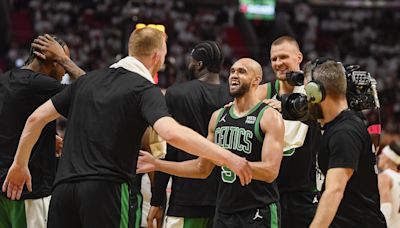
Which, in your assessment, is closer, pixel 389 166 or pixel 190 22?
pixel 389 166

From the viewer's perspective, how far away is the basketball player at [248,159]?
5914 mm

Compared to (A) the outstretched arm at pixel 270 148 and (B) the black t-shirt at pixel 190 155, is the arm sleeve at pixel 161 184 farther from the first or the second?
(A) the outstretched arm at pixel 270 148

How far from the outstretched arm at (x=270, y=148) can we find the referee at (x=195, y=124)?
1182 mm

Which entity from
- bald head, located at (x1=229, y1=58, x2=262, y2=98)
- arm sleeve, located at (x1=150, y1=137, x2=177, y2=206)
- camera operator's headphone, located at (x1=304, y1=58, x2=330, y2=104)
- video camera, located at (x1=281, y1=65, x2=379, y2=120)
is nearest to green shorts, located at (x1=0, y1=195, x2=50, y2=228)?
arm sleeve, located at (x1=150, y1=137, x2=177, y2=206)

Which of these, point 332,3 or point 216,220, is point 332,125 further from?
point 332,3

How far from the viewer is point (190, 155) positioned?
7137 mm

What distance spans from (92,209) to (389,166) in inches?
185

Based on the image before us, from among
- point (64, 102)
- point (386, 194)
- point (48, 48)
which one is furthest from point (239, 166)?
point (386, 194)

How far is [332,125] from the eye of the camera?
5316mm

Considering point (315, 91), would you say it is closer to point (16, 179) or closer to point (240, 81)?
point (240, 81)

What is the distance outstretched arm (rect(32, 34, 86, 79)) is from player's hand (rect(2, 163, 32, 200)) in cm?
106

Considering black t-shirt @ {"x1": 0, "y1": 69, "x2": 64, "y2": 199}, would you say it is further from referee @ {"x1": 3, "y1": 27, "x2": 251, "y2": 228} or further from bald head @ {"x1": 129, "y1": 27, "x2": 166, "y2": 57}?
bald head @ {"x1": 129, "y1": 27, "x2": 166, "y2": 57}

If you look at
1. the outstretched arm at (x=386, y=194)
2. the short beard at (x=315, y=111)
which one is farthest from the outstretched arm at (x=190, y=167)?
the outstretched arm at (x=386, y=194)

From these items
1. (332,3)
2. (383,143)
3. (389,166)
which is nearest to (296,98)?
(389,166)
